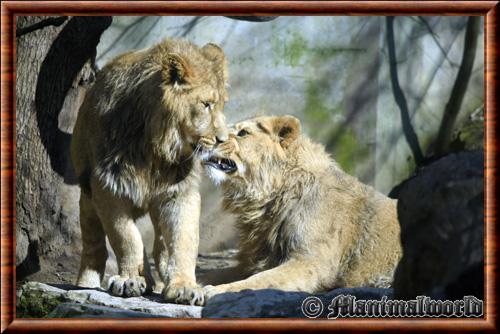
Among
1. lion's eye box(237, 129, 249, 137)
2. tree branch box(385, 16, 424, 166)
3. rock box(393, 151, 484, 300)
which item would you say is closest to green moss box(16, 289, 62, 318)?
lion's eye box(237, 129, 249, 137)

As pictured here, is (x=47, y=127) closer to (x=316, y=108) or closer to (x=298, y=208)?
(x=298, y=208)

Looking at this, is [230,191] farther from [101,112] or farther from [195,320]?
[195,320]

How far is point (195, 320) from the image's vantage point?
505cm

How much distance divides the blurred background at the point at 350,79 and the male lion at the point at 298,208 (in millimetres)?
3147

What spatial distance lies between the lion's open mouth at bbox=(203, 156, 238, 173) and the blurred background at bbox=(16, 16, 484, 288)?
323 centimetres

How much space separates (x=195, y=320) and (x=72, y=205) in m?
3.62

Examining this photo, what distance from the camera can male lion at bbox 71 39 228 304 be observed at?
19.7ft

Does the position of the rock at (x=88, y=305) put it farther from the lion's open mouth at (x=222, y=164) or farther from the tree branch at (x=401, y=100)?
the tree branch at (x=401, y=100)

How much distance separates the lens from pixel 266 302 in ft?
18.2

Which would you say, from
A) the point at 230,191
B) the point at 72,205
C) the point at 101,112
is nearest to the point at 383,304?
the point at 230,191

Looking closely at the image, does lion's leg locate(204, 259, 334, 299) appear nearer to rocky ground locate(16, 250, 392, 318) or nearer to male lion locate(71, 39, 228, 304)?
rocky ground locate(16, 250, 392, 318)

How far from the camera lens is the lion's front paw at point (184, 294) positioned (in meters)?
5.75
